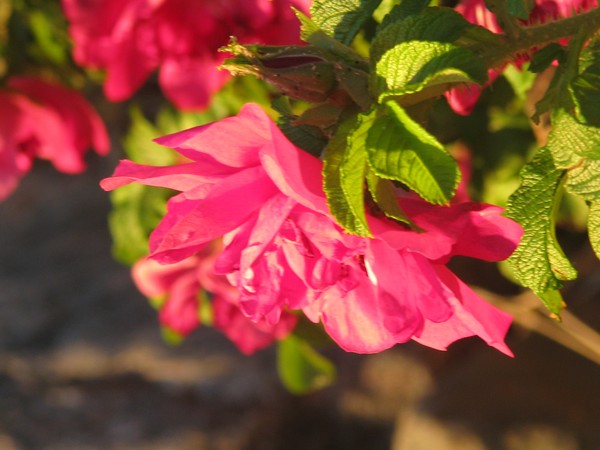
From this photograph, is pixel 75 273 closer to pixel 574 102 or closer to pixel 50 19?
pixel 50 19

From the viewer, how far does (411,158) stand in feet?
1.07

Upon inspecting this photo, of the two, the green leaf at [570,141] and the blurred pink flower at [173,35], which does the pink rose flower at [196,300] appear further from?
the green leaf at [570,141]

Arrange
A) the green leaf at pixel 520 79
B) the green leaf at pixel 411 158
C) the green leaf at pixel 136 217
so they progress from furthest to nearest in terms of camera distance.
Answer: the green leaf at pixel 136 217 → the green leaf at pixel 520 79 → the green leaf at pixel 411 158

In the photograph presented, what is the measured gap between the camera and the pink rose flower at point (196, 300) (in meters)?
0.86

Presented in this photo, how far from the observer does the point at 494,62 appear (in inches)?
14.8

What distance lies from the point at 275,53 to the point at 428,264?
114mm

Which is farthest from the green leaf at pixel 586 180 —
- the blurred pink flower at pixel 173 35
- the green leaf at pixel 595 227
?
the blurred pink flower at pixel 173 35

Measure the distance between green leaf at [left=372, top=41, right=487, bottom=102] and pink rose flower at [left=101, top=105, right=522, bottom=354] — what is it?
5 cm

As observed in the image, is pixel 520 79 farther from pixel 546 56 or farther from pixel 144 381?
pixel 144 381

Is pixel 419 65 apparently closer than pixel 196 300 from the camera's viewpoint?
Yes

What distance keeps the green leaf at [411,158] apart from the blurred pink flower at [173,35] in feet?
1.18

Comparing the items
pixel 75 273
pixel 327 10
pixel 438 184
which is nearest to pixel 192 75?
pixel 327 10

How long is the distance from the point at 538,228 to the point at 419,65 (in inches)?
4.8

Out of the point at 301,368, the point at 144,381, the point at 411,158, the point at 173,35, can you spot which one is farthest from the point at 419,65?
the point at 144,381
